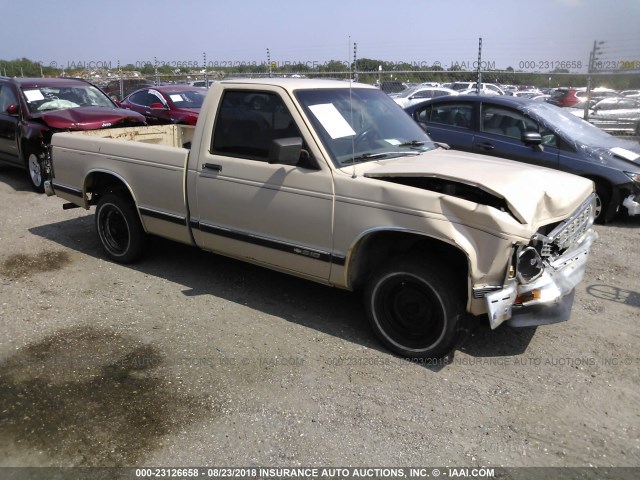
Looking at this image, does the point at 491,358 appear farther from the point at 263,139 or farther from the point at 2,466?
the point at 2,466

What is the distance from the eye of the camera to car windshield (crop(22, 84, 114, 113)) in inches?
350

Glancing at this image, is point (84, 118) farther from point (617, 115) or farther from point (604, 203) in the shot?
point (617, 115)

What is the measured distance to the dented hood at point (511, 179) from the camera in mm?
3492

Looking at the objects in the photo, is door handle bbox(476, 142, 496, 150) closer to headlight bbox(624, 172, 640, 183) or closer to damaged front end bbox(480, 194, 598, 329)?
headlight bbox(624, 172, 640, 183)

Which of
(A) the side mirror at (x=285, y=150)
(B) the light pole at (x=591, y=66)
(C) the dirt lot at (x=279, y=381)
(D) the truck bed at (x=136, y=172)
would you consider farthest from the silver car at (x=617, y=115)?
(D) the truck bed at (x=136, y=172)

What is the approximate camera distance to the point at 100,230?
581 cm

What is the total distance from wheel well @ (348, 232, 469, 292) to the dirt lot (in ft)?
1.71

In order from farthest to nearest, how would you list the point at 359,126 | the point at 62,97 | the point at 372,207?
1. the point at 62,97
2. the point at 359,126
3. the point at 372,207

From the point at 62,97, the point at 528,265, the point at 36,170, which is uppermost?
the point at 62,97

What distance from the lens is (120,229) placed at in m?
5.70

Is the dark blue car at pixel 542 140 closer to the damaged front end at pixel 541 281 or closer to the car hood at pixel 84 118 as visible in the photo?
the damaged front end at pixel 541 281

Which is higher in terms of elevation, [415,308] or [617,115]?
[617,115]

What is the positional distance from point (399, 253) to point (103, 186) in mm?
3432

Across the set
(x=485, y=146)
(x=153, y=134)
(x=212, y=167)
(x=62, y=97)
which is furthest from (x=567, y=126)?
(x=62, y=97)
